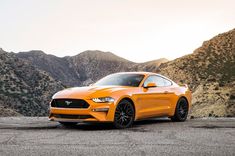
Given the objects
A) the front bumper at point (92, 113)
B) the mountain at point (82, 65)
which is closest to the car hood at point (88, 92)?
the front bumper at point (92, 113)

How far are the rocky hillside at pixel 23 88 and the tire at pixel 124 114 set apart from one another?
95.4 ft

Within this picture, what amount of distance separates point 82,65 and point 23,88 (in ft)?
264

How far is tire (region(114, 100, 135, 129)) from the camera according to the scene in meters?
11.4

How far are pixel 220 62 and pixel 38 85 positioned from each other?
22053 mm

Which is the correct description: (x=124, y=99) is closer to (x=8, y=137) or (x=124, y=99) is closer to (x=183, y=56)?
(x=8, y=137)

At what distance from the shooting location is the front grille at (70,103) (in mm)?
11133

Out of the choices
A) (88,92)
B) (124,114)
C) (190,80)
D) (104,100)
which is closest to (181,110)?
(124,114)

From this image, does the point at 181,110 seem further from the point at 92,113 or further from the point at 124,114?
the point at 92,113

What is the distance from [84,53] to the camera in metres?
144

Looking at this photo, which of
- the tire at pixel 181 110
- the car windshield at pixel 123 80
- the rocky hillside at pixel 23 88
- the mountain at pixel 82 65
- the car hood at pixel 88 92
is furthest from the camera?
the mountain at pixel 82 65

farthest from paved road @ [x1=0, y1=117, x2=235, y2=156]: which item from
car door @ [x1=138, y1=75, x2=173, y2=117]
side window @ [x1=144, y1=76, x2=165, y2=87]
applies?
side window @ [x1=144, y1=76, x2=165, y2=87]

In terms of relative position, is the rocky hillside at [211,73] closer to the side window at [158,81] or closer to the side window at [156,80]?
the side window at [158,81]

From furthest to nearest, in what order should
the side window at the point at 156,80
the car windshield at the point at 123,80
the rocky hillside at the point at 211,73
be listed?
1. the rocky hillside at the point at 211,73
2. the side window at the point at 156,80
3. the car windshield at the point at 123,80

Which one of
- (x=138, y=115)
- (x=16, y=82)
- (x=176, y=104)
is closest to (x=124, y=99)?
(x=138, y=115)
